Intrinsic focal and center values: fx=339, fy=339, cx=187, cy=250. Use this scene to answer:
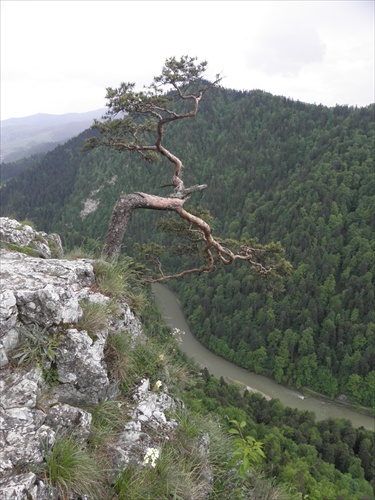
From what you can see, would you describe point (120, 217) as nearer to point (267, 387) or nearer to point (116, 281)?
point (116, 281)

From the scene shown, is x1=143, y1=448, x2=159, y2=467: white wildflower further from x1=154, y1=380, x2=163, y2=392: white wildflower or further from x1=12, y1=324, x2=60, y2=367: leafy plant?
x1=12, y1=324, x2=60, y2=367: leafy plant

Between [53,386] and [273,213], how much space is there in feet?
342

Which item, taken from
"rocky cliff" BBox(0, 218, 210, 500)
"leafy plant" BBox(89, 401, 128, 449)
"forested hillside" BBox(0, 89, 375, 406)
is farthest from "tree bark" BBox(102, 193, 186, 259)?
"forested hillside" BBox(0, 89, 375, 406)

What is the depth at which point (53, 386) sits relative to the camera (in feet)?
14.5

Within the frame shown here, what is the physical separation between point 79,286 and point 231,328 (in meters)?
76.2

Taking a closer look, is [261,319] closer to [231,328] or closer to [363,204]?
[231,328]

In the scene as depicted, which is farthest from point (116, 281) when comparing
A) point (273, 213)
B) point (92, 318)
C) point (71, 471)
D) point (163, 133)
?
point (273, 213)

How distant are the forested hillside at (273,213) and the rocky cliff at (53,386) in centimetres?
2499

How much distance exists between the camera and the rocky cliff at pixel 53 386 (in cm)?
354

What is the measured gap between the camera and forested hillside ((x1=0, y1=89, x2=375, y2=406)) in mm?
71500

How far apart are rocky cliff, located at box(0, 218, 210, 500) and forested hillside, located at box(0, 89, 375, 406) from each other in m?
25.0

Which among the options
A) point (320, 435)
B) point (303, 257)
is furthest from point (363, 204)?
point (320, 435)

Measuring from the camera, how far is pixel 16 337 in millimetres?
4441

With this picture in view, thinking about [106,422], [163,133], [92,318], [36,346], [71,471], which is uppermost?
[163,133]
